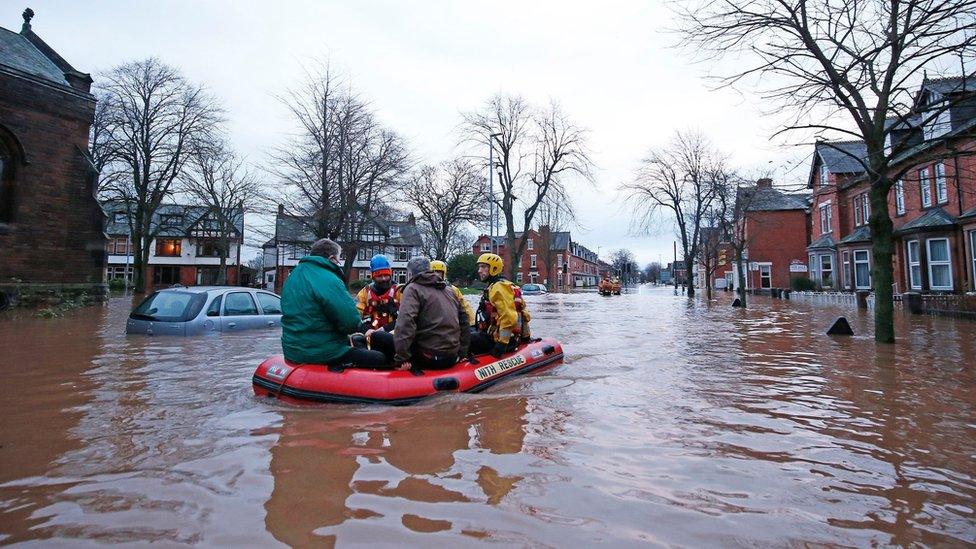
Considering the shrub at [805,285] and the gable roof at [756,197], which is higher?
the gable roof at [756,197]

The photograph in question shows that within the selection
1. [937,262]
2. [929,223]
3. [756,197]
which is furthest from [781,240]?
[929,223]

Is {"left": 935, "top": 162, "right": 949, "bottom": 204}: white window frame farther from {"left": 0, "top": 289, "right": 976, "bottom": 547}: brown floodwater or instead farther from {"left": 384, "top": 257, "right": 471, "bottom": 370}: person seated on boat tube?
{"left": 384, "top": 257, "right": 471, "bottom": 370}: person seated on boat tube

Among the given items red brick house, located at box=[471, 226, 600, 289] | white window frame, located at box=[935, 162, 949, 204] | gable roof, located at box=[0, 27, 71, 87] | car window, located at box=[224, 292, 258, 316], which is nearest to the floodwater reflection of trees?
car window, located at box=[224, 292, 258, 316]

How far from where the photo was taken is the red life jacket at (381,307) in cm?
740

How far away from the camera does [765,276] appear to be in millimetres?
45406

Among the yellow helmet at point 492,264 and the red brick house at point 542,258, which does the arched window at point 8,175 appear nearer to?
the yellow helmet at point 492,264

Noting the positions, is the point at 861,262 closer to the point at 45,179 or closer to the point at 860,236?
the point at 860,236

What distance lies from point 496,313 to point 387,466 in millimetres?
3481

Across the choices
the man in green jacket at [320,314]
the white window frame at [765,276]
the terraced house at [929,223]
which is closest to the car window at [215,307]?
the man in green jacket at [320,314]

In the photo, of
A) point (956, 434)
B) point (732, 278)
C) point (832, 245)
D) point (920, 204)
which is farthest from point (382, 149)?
point (732, 278)

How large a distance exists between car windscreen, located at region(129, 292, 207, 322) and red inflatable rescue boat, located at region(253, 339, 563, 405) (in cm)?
532

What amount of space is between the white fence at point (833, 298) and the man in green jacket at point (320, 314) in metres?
24.3

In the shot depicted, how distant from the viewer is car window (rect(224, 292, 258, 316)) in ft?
33.7

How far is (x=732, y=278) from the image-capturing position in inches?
2149
